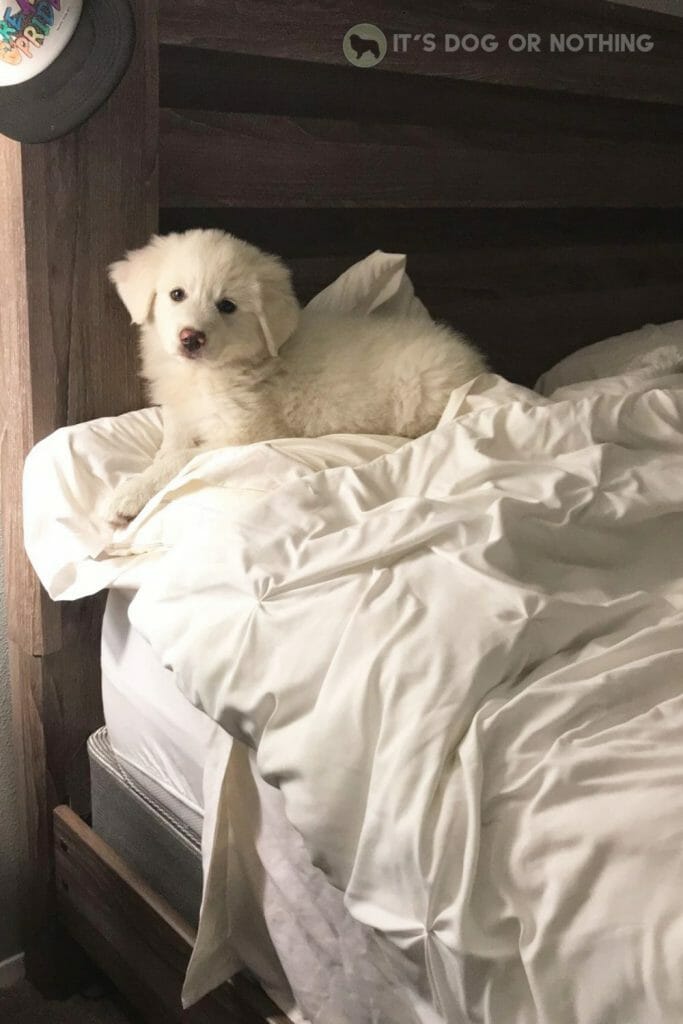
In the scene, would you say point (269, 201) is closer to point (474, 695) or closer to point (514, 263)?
point (514, 263)

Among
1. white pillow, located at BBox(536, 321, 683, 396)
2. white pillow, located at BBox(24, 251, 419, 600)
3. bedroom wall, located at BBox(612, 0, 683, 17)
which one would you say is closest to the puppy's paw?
white pillow, located at BBox(24, 251, 419, 600)

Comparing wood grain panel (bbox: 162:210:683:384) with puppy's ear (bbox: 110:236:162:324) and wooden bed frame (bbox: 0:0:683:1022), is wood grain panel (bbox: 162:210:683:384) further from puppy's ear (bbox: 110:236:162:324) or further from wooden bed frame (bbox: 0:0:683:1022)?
puppy's ear (bbox: 110:236:162:324)

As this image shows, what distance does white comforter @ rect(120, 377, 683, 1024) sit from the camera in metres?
0.67

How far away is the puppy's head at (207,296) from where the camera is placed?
124 centimetres

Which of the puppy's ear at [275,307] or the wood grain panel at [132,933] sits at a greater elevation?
the puppy's ear at [275,307]

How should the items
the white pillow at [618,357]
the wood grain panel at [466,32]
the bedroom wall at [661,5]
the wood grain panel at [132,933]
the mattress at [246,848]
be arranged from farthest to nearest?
the bedroom wall at [661,5] → the white pillow at [618,357] → the wood grain panel at [466,32] → the wood grain panel at [132,933] → the mattress at [246,848]

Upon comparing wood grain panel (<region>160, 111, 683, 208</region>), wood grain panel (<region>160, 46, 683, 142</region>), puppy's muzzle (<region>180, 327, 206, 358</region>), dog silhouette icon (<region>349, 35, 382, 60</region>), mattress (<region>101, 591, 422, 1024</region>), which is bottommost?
mattress (<region>101, 591, 422, 1024</region>)

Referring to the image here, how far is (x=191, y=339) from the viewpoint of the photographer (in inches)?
48.3

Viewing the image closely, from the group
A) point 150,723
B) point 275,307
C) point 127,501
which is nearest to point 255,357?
point 275,307

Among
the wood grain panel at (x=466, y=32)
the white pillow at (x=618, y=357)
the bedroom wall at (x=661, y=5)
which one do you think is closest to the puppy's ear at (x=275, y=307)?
the wood grain panel at (x=466, y=32)

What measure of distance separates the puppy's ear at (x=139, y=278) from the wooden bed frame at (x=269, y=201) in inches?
2.3

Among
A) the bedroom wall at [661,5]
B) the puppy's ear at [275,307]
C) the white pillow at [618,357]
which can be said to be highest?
the bedroom wall at [661,5]

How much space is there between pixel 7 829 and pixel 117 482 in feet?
2.12

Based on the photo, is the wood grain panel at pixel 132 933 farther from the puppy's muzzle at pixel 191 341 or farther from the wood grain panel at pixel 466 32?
the wood grain panel at pixel 466 32
